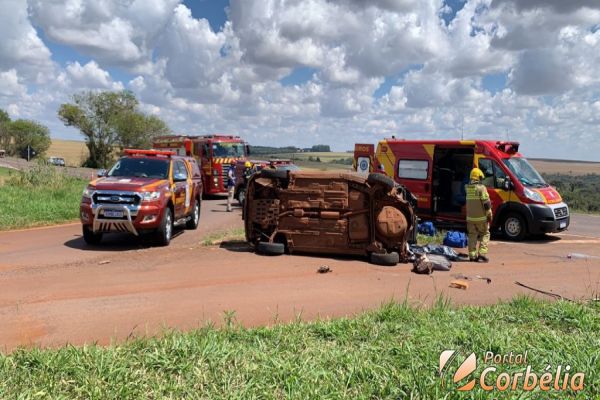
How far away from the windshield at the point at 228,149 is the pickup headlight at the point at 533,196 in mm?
15020

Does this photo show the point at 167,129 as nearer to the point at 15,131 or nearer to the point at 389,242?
the point at 15,131

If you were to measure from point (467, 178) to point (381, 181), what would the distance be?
745cm

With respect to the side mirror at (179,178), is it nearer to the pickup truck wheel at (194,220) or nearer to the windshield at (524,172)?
the pickup truck wheel at (194,220)

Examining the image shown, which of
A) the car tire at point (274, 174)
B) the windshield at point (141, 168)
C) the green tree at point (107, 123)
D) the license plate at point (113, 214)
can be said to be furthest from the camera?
the green tree at point (107, 123)

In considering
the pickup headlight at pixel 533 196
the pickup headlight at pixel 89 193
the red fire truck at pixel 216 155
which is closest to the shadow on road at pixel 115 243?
the pickup headlight at pixel 89 193

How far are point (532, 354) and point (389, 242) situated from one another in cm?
496

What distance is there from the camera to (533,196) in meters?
12.7

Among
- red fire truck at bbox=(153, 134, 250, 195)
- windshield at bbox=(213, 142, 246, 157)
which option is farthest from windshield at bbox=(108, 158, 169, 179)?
windshield at bbox=(213, 142, 246, 157)

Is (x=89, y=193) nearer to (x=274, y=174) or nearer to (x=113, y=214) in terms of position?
(x=113, y=214)

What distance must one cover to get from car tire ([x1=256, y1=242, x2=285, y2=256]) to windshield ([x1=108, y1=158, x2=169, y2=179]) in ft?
11.0

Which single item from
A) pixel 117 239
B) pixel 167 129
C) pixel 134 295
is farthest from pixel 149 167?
pixel 167 129

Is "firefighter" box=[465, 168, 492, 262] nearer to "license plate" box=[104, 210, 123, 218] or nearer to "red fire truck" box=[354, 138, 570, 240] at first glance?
"red fire truck" box=[354, 138, 570, 240]

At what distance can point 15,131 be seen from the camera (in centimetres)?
8744

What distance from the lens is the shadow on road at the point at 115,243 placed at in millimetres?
10531
